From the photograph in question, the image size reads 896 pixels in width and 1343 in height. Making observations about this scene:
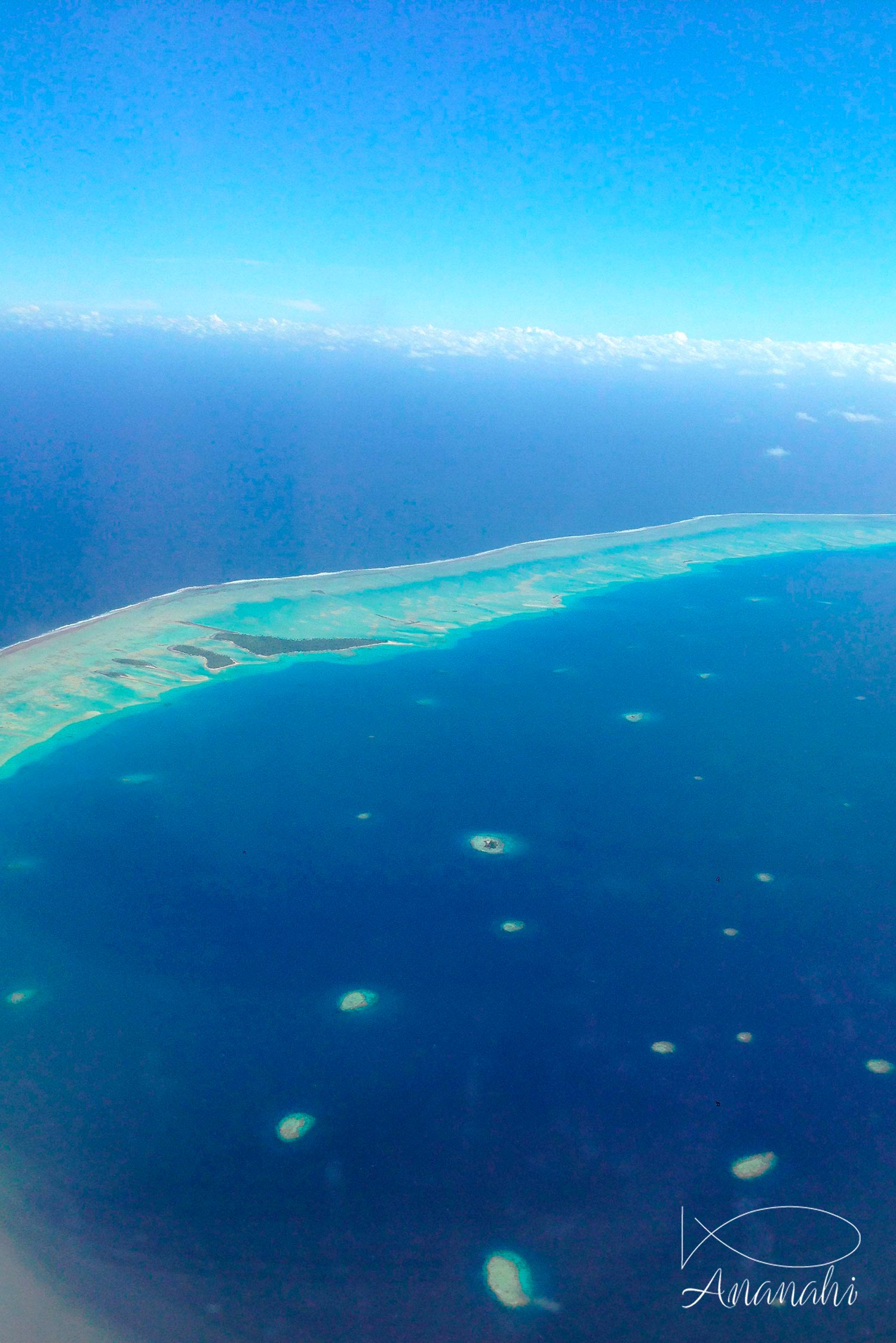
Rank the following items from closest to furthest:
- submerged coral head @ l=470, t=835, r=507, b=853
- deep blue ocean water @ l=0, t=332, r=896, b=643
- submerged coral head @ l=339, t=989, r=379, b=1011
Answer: submerged coral head @ l=339, t=989, r=379, b=1011, submerged coral head @ l=470, t=835, r=507, b=853, deep blue ocean water @ l=0, t=332, r=896, b=643

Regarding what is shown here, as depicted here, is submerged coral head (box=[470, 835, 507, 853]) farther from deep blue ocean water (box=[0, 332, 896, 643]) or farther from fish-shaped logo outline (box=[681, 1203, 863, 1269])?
deep blue ocean water (box=[0, 332, 896, 643])

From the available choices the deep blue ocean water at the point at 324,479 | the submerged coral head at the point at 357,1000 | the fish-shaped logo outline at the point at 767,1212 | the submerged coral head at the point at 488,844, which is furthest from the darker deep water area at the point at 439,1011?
the deep blue ocean water at the point at 324,479

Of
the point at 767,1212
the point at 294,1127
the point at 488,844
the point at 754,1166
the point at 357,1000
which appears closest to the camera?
the point at 767,1212

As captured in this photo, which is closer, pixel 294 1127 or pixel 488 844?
pixel 294 1127

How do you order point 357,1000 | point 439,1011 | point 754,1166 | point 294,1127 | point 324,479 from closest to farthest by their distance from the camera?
1. point 754,1166
2. point 294,1127
3. point 439,1011
4. point 357,1000
5. point 324,479

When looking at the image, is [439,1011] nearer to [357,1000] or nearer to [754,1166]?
[357,1000]

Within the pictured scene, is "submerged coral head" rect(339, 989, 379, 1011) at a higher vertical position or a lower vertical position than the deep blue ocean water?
lower


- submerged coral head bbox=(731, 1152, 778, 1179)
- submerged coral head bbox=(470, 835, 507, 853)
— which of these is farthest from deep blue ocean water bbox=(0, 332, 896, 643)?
submerged coral head bbox=(731, 1152, 778, 1179)

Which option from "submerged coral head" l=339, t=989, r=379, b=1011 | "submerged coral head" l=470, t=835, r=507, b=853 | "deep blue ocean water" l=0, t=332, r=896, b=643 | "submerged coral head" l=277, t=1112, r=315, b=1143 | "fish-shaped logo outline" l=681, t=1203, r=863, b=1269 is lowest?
"fish-shaped logo outline" l=681, t=1203, r=863, b=1269

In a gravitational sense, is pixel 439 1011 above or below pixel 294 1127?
above

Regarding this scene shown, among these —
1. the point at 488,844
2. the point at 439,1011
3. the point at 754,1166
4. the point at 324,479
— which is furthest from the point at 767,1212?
the point at 324,479
